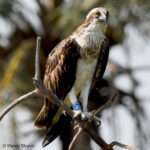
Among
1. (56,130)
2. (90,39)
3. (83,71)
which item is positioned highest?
(90,39)

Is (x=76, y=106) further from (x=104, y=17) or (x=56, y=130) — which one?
(x=104, y=17)

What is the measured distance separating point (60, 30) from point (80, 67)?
391 cm

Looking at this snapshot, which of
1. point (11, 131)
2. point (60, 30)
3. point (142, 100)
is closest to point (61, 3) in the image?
point (60, 30)

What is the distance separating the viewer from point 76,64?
19.3 feet

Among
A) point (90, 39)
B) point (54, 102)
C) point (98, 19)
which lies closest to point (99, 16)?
point (98, 19)

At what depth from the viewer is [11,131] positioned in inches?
323

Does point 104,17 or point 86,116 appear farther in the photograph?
point 104,17

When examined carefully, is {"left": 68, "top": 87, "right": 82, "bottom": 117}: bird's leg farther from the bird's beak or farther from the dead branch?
the bird's beak

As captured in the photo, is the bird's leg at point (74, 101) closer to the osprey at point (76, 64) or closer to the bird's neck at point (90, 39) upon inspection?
the osprey at point (76, 64)

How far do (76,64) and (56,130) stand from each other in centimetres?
68

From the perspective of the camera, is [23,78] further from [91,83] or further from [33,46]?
[91,83]

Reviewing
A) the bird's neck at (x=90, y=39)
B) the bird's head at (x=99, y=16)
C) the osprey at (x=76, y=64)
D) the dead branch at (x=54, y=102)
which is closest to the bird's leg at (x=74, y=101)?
the osprey at (x=76, y=64)

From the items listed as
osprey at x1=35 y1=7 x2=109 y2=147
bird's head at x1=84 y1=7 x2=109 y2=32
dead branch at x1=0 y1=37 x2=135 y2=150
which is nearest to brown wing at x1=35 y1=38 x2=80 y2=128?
osprey at x1=35 y1=7 x2=109 y2=147

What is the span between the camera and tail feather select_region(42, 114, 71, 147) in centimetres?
558
